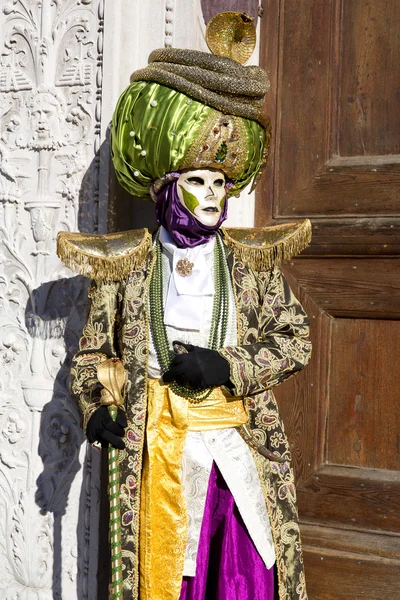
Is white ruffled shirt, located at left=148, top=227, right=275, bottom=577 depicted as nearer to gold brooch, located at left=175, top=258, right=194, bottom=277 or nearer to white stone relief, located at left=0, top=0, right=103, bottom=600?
gold brooch, located at left=175, top=258, right=194, bottom=277

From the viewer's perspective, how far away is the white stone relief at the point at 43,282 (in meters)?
2.88

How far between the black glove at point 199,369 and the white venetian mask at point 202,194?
32cm

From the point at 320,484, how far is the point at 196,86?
1230 mm

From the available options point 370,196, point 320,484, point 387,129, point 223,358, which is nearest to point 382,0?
point 387,129

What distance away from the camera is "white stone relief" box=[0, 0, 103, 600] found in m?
2.88

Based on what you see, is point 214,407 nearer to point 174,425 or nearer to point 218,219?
point 174,425

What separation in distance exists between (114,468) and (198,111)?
85 centimetres

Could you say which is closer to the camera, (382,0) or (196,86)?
(196,86)

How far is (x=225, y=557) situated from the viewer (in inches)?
93.8

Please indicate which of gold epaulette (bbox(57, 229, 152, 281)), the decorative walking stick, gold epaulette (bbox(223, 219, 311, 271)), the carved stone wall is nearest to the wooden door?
the carved stone wall

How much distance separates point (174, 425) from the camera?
238 cm

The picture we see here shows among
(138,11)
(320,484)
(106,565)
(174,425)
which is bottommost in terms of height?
(106,565)

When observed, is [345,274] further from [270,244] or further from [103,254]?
[103,254]

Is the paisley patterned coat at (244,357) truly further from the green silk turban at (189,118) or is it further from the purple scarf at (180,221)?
the green silk turban at (189,118)
